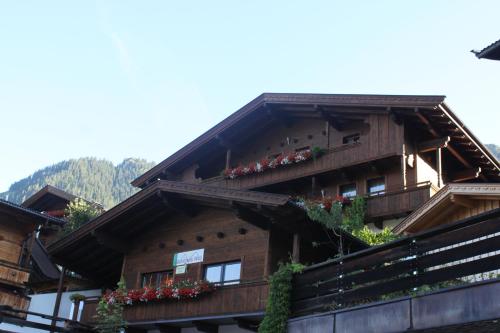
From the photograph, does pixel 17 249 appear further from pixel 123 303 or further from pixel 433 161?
pixel 433 161

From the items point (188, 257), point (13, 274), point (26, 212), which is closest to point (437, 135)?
point (188, 257)

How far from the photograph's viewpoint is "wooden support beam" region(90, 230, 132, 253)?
22.0 m

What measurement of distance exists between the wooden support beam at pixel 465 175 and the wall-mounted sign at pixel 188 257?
1197 centimetres

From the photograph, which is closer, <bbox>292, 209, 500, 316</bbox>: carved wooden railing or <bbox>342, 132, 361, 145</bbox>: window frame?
<bbox>292, 209, 500, 316</bbox>: carved wooden railing

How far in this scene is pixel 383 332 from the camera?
1088 cm

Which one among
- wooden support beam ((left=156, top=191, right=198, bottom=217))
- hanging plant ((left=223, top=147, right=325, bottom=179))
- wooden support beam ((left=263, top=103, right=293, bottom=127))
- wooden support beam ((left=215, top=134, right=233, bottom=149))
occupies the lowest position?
wooden support beam ((left=156, top=191, right=198, bottom=217))

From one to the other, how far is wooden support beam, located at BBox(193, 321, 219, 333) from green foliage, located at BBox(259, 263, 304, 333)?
4.77 m

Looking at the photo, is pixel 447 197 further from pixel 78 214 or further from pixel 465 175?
pixel 78 214

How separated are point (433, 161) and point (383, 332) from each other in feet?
55.1

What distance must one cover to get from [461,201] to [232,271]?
22.0 ft

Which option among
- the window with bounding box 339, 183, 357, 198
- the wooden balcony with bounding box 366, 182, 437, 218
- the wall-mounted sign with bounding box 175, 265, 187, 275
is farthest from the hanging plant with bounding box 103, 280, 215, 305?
the window with bounding box 339, 183, 357, 198

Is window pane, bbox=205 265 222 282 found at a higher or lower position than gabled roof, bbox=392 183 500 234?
lower

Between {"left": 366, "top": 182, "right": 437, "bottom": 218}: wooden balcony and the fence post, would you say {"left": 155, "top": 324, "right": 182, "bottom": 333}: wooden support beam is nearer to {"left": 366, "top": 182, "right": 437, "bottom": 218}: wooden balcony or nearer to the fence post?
{"left": 366, "top": 182, "right": 437, "bottom": 218}: wooden balcony

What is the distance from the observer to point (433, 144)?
991 inches
